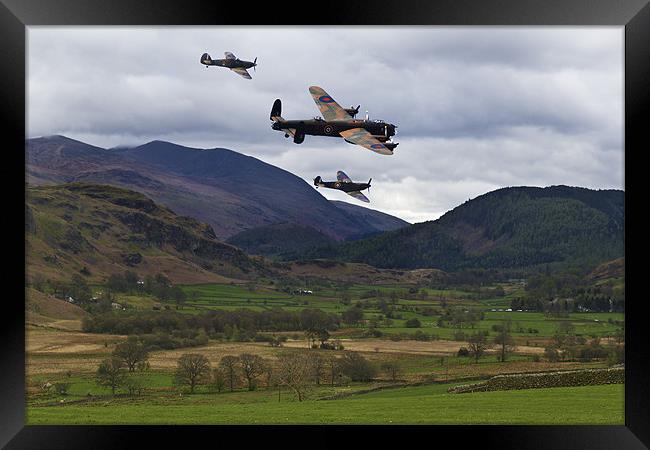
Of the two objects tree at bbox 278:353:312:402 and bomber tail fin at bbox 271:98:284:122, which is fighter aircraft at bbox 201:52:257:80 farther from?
tree at bbox 278:353:312:402

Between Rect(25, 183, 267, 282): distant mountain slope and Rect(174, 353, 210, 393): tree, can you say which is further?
Rect(25, 183, 267, 282): distant mountain slope

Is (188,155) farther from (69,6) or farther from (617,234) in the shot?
(69,6)

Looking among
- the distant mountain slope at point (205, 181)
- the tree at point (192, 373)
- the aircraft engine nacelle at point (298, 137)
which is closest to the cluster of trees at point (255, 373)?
the tree at point (192, 373)

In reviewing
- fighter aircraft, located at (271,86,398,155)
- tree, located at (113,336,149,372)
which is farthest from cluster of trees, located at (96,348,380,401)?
fighter aircraft, located at (271,86,398,155)

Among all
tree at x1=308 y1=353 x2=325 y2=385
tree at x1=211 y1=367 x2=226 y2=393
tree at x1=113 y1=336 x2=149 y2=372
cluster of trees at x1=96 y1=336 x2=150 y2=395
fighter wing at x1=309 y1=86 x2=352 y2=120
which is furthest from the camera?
tree at x1=113 y1=336 x2=149 y2=372

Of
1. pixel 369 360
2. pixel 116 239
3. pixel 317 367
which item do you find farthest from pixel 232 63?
pixel 116 239

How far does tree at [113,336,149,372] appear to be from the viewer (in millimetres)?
29031

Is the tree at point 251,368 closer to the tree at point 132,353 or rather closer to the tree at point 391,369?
the tree at point 391,369

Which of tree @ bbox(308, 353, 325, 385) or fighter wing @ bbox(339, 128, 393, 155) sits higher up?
fighter wing @ bbox(339, 128, 393, 155)

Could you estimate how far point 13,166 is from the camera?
684cm

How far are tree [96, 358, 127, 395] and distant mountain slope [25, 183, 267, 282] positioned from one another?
21.9 m

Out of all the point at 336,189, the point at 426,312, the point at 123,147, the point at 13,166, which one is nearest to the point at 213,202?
the point at 123,147

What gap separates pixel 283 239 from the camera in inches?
1866

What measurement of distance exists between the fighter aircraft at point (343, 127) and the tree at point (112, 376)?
50.3ft
